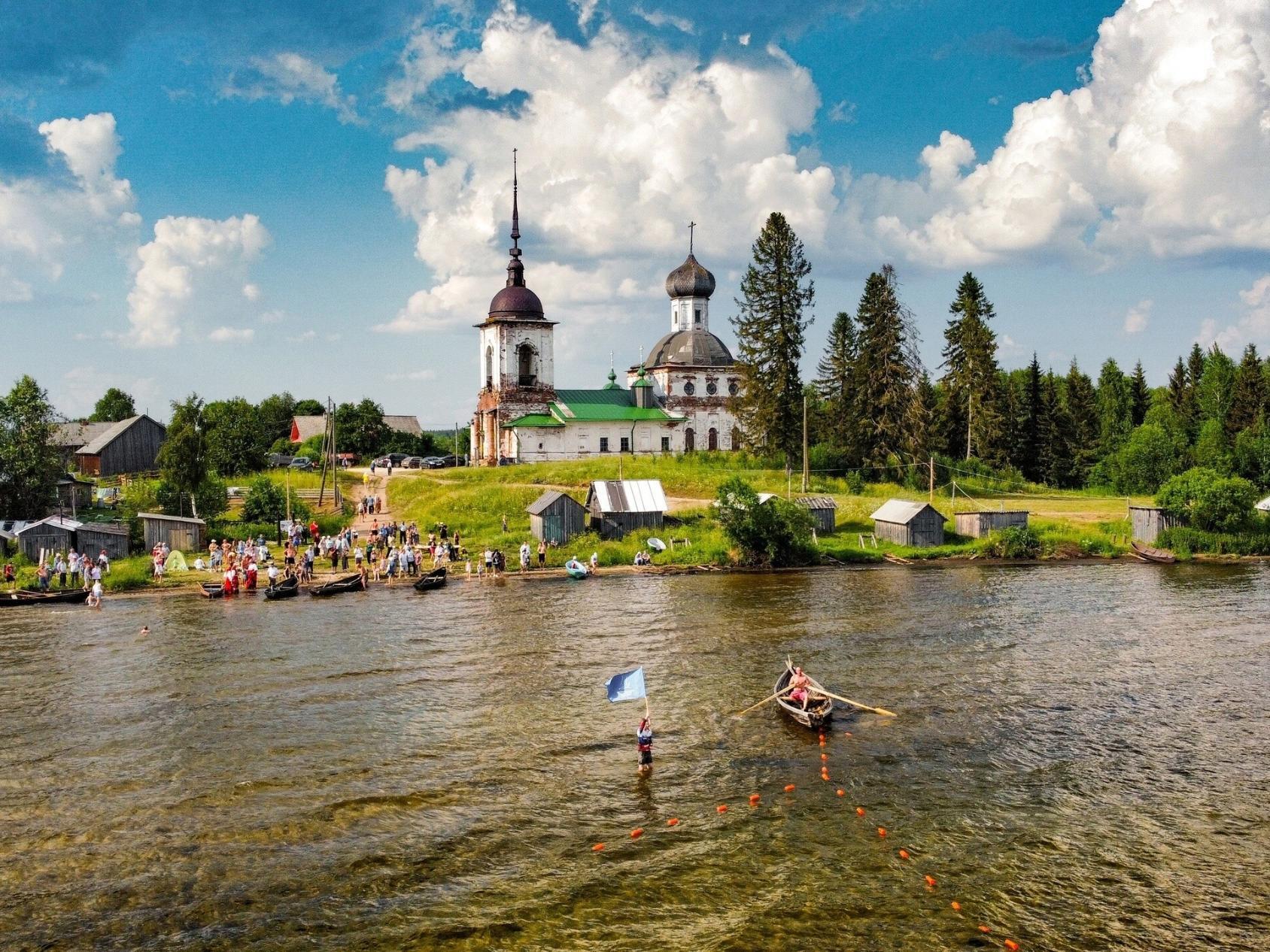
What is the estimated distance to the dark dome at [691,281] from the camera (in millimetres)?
83562

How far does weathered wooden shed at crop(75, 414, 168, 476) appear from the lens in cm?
7956

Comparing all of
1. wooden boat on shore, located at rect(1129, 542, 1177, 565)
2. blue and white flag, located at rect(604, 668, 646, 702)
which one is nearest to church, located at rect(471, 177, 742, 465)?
wooden boat on shore, located at rect(1129, 542, 1177, 565)

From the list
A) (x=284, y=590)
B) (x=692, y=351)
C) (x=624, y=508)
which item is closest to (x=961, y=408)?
(x=692, y=351)

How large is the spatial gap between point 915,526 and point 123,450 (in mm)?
60680

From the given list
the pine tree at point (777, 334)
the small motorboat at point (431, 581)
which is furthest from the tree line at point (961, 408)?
the small motorboat at point (431, 581)

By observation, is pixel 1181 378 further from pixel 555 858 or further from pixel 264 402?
pixel 555 858

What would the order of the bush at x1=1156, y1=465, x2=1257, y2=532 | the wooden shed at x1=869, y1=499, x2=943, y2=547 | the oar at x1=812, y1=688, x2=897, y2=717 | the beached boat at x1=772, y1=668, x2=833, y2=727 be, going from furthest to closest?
the wooden shed at x1=869, y1=499, x2=943, y2=547, the bush at x1=1156, y1=465, x2=1257, y2=532, the oar at x1=812, y1=688, x2=897, y2=717, the beached boat at x1=772, y1=668, x2=833, y2=727

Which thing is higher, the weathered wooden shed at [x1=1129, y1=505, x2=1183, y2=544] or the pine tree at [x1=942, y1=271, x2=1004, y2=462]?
the pine tree at [x1=942, y1=271, x2=1004, y2=462]

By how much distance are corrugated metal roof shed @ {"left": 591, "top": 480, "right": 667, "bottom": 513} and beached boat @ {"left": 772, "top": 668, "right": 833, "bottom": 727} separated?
87.8 feet

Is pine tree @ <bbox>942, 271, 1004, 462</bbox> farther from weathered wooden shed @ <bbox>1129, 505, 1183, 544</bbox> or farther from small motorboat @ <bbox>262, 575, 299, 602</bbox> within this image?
small motorboat @ <bbox>262, 575, 299, 602</bbox>

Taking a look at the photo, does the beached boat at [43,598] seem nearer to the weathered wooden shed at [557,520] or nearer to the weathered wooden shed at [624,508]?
the weathered wooden shed at [557,520]

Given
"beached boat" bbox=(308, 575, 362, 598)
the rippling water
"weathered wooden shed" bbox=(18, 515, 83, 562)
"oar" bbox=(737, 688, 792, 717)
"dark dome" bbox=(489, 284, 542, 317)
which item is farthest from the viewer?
"dark dome" bbox=(489, 284, 542, 317)

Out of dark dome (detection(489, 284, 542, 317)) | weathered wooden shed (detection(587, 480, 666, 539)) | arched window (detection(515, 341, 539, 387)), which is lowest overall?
weathered wooden shed (detection(587, 480, 666, 539))

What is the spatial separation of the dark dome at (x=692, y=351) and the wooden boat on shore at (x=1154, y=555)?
1500 inches
